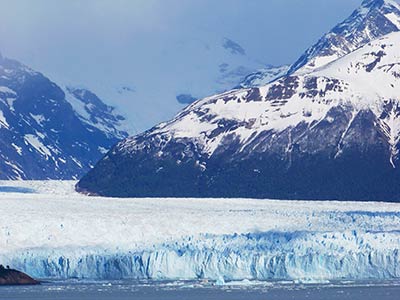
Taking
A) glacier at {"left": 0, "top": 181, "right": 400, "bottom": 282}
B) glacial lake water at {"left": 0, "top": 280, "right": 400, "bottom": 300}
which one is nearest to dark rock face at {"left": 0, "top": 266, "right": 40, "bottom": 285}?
glacier at {"left": 0, "top": 181, "right": 400, "bottom": 282}

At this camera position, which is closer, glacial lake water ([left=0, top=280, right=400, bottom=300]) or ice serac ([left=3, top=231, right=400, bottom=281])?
glacial lake water ([left=0, top=280, right=400, bottom=300])

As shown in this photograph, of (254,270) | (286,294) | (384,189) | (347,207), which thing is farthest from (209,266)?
(384,189)

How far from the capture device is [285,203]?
125438mm

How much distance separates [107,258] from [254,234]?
35.4 feet

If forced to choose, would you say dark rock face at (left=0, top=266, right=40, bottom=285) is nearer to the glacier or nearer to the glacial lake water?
the glacier

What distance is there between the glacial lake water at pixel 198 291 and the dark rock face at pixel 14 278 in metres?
1.44

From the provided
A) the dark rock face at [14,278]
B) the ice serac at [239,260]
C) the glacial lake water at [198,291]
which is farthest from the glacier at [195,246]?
the glacial lake water at [198,291]

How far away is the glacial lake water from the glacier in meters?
1.35

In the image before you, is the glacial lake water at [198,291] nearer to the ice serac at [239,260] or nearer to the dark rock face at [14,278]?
the ice serac at [239,260]

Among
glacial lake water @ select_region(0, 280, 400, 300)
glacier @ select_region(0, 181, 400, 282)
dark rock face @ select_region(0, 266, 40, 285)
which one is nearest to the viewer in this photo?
glacial lake water @ select_region(0, 280, 400, 300)

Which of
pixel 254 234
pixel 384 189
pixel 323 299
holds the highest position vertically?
pixel 384 189

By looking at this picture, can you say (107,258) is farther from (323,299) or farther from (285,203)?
(285,203)

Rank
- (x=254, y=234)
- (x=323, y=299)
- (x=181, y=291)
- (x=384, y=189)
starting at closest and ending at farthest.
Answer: (x=323, y=299), (x=181, y=291), (x=254, y=234), (x=384, y=189)

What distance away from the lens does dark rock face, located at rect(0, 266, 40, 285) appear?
10119 cm
